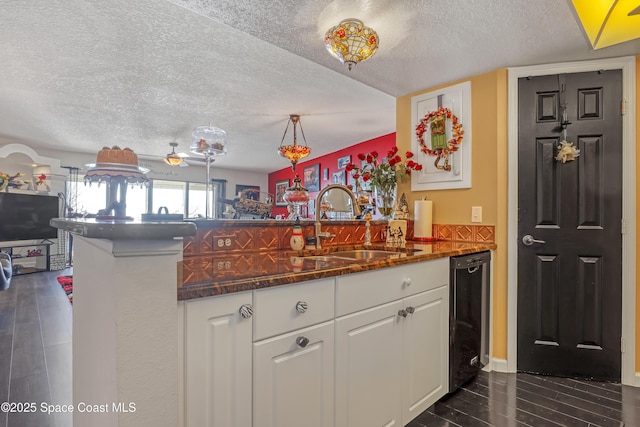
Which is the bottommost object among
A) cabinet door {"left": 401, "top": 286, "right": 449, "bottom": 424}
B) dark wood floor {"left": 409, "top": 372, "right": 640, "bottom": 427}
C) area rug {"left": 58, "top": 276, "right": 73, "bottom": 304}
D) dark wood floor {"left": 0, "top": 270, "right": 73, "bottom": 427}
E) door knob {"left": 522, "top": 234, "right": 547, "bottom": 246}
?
dark wood floor {"left": 0, "top": 270, "right": 73, "bottom": 427}

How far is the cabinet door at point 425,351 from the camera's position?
5.19 feet

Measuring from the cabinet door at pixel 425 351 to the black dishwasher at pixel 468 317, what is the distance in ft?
0.25

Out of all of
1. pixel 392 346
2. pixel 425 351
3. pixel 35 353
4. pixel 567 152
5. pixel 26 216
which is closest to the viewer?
pixel 392 346

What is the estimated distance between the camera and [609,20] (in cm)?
185

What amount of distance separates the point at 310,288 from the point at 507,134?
1.99 metres

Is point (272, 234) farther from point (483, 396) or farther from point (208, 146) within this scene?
point (483, 396)

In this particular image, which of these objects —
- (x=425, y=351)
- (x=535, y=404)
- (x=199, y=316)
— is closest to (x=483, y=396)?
(x=535, y=404)

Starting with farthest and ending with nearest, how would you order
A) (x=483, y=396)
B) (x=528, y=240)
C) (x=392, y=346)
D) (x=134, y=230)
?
(x=528, y=240), (x=483, y=396), (x=392, y=346), (x=134, y=230)

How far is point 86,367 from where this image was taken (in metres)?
1.08

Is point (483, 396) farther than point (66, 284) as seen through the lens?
No

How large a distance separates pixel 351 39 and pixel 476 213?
1.54 metres

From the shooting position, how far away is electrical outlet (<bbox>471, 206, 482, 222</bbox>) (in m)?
2.45

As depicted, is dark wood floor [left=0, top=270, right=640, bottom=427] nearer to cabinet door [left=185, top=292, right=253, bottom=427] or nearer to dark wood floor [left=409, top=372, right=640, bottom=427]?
dark wood floor [left=409, top=372, right=640, bottom=427]

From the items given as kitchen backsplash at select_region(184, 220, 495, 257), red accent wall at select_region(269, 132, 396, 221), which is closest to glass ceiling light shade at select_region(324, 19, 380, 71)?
kitchen backsplash at select_region(184, 220, 495, 257)
